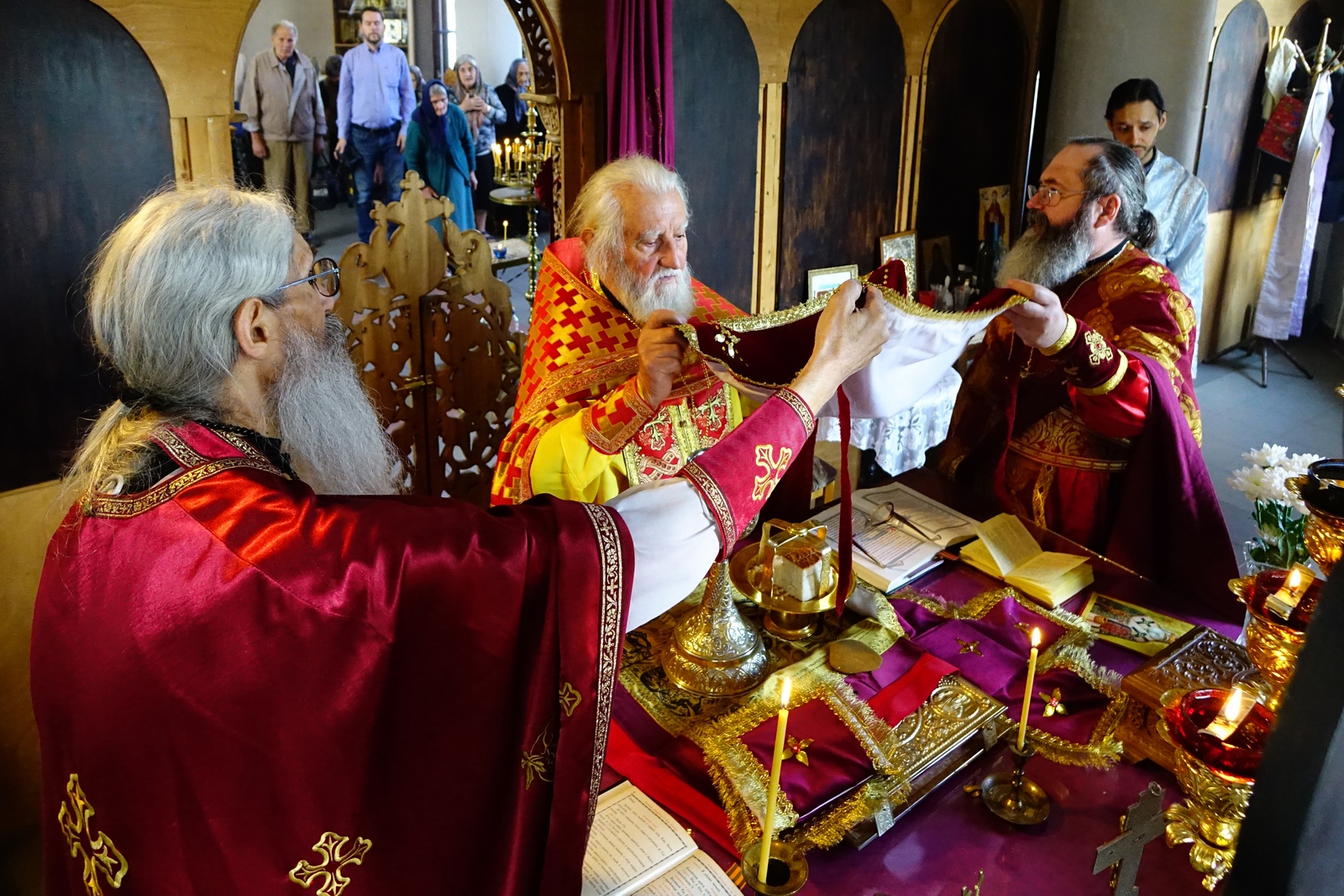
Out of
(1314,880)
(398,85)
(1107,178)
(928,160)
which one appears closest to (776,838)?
(1314,880)

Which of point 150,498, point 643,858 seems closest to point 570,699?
point 643,858

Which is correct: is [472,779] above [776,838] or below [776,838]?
above

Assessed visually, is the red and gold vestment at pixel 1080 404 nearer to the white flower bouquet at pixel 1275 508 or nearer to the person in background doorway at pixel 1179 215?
the white flower bouquet at pixel 1275 508

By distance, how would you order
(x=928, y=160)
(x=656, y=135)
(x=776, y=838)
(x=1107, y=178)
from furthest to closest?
(x=928, y=160), (x=656, y=135), (x=1107, y=178), (x=776, y=838)

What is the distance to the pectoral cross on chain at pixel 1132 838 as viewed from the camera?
125 centimetres

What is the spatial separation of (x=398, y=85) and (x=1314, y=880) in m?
10.5

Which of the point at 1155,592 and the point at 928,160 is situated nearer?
the point at 1155,592

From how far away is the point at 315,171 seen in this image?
10000 mm

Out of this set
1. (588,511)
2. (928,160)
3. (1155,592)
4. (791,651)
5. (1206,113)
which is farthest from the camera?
(1206,113)

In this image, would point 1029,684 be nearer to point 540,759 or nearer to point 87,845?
point 540,759

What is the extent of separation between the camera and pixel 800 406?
5.35ft

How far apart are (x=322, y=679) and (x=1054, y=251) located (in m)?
2.45

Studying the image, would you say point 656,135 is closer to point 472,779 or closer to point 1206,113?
point 472,779

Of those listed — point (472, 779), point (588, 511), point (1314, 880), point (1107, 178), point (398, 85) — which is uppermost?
point (398, 85)
